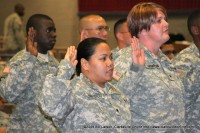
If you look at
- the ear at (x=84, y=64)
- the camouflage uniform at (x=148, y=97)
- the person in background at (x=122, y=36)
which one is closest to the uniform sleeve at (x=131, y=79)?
the camouflage uniform at (x=148, y=97)

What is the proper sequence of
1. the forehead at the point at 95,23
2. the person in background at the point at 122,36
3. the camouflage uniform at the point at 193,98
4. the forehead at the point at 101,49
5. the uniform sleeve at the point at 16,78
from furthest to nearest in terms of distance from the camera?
the person in background at the point at 122,36 → the forehead at the point at 95,23 → the uniform sleeve at the point at 16,78 → the camouflage uniform at the point at 193,98 → the forehead at the point at 101,49

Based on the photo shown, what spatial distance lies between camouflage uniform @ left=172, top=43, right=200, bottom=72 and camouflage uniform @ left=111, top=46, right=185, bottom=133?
61cm

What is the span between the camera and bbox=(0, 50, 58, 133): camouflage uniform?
3941 mm

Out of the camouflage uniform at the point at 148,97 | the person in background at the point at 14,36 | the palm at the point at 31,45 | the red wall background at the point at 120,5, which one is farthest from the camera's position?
the red wall background at the point at 120,5

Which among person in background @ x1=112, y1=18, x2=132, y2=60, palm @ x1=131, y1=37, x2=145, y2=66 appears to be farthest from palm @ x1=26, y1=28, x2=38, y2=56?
palm @ x1=131, y1=37, x2=145, y2=66

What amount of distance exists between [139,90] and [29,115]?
4.29 feet

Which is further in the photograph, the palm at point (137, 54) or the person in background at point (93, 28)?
the person in background at point (93, 28)

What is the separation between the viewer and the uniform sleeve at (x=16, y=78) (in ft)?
12.6

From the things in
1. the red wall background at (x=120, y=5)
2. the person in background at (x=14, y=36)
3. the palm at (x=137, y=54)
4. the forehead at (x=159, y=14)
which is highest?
the forehead at (x=159, y=14)

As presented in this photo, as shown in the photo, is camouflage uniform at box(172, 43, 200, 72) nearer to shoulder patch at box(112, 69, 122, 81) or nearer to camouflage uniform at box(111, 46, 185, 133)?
camouflage uniform at box(111, 46, 185, 133)

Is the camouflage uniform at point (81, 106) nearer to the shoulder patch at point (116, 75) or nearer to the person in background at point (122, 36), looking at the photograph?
the shoulder patch at point (116, 75)

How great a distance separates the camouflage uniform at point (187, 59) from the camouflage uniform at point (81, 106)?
99 cm

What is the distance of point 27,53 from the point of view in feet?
13.2

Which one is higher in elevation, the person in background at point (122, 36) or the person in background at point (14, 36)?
the person in background at point (122, 36)
